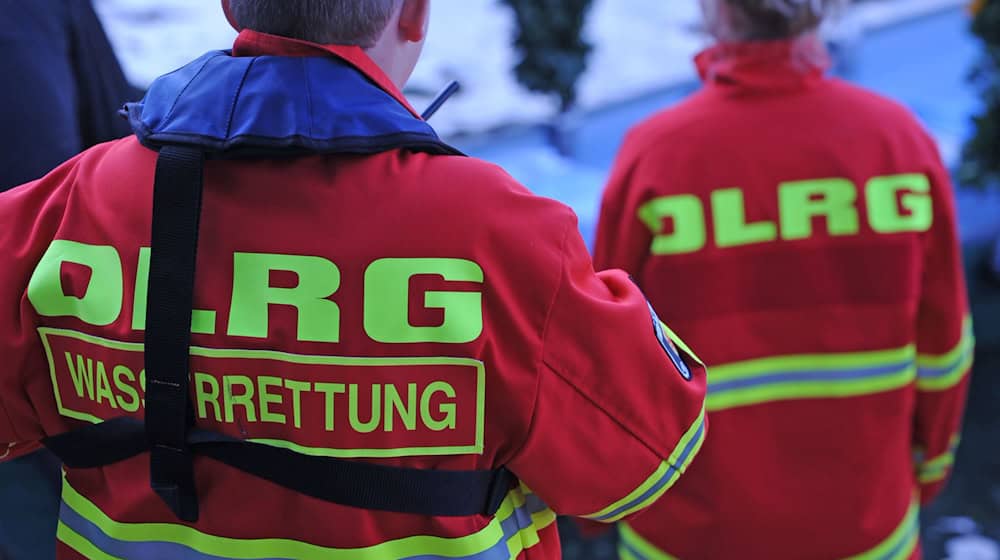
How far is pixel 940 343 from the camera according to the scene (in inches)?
72.5

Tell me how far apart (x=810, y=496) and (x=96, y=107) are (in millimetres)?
1443

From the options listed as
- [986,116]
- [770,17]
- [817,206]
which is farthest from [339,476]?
[986,116]

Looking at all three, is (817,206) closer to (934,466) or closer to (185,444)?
(934,466)

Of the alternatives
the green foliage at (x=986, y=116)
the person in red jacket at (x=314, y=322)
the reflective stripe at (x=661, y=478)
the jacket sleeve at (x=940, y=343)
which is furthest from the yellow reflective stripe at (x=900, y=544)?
the green foliage at (x=986, y=116)

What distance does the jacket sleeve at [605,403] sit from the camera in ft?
3.35

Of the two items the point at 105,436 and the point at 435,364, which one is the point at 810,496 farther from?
the point at 105,436

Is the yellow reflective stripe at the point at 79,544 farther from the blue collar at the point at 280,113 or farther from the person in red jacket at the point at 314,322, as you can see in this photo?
the blue collar at the point at 280,113

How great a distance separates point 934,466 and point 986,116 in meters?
2.61

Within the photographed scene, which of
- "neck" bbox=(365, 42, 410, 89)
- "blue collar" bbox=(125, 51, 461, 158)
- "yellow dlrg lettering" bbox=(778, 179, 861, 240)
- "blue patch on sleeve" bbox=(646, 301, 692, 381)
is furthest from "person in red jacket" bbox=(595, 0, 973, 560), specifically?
"blue collar" bbox=(125, 51, 461, 158)

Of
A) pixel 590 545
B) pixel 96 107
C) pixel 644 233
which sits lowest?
pixel 590 545

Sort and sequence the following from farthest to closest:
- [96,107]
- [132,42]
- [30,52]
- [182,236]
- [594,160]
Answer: [594,160] → [132,42] → [96,107] → [30,52] → [182,236]

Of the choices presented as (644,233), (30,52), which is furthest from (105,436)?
(644,233)

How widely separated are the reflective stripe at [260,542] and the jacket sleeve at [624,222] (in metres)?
0.71

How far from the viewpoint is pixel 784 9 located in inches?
67.2
